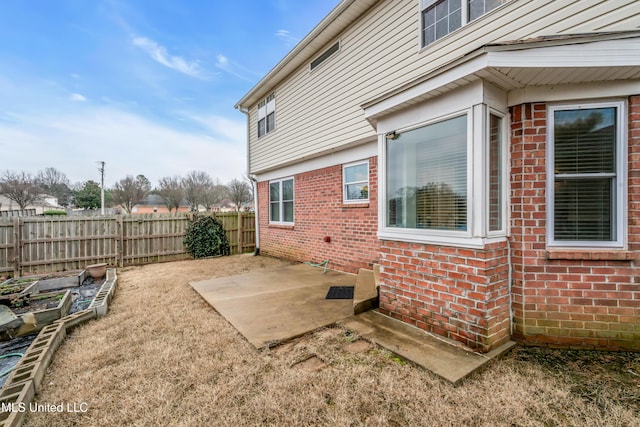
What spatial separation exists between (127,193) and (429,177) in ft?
144

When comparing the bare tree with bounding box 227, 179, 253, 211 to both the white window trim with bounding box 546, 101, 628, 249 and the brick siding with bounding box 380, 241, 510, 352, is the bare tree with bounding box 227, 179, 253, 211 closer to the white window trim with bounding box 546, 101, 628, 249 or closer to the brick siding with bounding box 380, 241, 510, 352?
the brick siding with bounding box 380, 241, 510, 352

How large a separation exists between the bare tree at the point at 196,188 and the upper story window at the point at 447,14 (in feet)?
126

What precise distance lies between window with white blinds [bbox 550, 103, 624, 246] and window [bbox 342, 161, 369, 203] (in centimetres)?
341

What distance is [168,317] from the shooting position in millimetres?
3879

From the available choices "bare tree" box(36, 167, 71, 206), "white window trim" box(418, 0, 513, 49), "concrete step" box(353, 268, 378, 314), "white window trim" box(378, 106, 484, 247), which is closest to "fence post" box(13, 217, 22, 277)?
"concrete step" box(353, 268, 378, 314)

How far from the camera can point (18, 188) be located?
97.6ft

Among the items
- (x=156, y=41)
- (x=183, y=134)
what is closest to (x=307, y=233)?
(x=156, y=41)

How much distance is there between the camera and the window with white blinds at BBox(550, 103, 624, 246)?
260cm

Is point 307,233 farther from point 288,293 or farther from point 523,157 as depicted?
point 523,157

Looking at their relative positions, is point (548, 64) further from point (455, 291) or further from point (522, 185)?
point (455, 291)

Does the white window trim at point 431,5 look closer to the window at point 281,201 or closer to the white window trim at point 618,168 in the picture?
the white window trim at point 618,168

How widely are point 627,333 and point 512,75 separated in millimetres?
2658

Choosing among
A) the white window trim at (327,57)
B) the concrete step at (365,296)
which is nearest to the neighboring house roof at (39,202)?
the white window trim at (327,57)

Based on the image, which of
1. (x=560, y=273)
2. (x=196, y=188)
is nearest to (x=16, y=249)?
(x=560, y=273)
